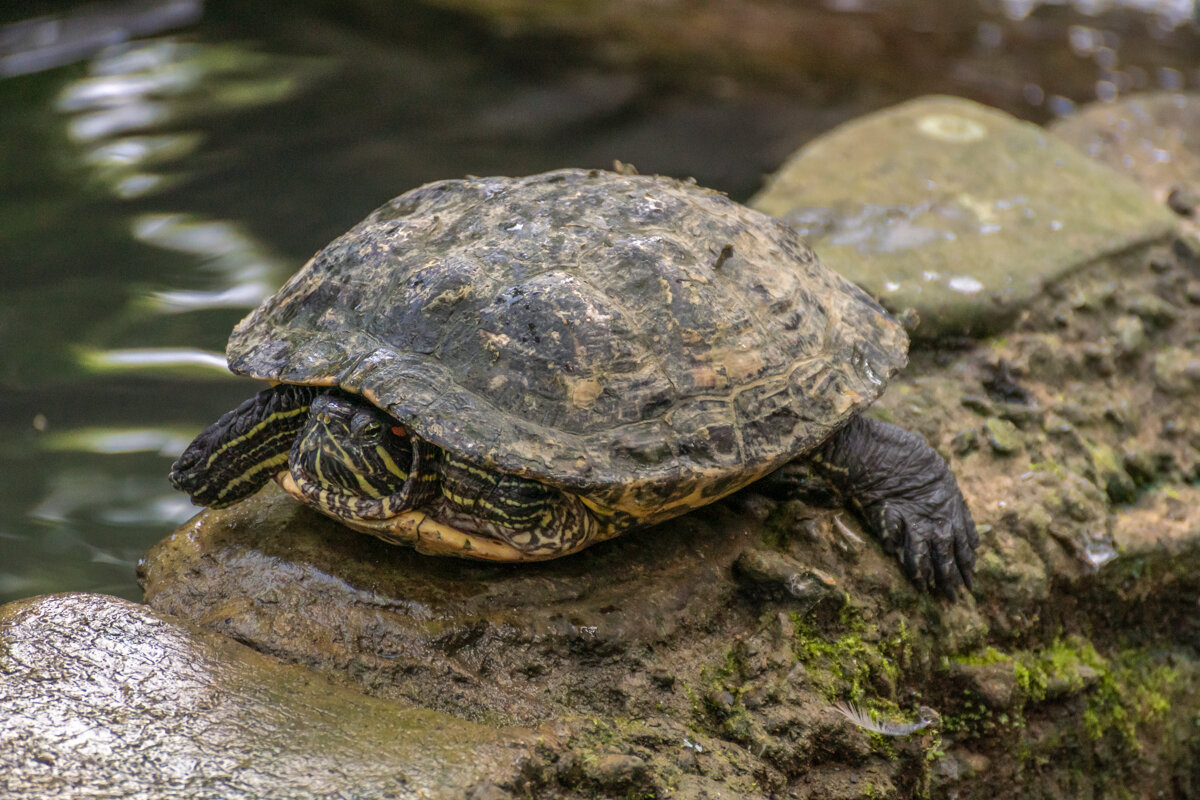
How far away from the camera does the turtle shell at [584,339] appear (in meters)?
3.31

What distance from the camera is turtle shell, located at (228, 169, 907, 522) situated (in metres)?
3.31

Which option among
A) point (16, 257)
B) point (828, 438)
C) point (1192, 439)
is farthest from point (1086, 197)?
point (16, 257)

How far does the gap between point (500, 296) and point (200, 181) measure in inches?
220

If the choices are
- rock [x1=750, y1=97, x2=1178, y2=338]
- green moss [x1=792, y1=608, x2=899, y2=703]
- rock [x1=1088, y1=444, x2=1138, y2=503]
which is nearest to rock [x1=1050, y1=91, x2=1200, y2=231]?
rock [x1=750, y1=97, x2=1178, y2=338]

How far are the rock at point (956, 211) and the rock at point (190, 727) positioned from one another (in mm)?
3327

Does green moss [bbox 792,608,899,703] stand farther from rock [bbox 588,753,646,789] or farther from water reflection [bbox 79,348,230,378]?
water reflection [bbox 79,348,230,378]

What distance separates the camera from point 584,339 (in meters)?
3.39

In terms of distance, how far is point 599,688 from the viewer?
3.39m

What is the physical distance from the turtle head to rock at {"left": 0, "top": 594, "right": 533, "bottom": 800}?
1.93ft

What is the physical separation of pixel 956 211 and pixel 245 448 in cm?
425

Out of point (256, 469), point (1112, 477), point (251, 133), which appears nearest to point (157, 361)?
point (256, 469)

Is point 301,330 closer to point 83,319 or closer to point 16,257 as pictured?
point 83,319

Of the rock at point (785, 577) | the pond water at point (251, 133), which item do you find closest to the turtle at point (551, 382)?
the rock at point (785, 577)

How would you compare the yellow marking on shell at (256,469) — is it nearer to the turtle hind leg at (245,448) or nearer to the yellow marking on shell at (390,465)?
the turtle hind leg at (245,448)
